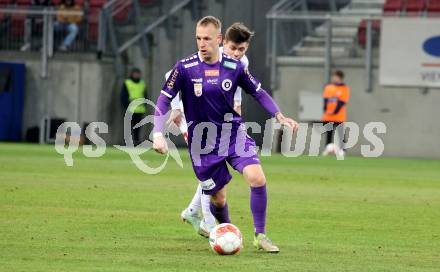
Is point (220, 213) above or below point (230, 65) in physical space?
below

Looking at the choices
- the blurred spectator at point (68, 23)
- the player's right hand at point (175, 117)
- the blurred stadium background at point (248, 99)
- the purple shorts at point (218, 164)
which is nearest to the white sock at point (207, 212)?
the purple shorts at point (218, 164)

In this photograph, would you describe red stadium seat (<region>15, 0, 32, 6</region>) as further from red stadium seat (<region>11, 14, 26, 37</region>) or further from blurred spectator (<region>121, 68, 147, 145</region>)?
blurred spectator (<region>121, 68, 147, 145</region>)

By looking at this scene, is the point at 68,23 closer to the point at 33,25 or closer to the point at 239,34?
the point at 33,25

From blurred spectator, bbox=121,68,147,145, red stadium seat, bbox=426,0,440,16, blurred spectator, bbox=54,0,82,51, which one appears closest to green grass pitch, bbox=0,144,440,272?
red stadium seat, bbox=426,0,440,16

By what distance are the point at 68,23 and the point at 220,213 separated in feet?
66.4

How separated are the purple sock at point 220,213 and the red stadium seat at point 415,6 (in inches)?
764

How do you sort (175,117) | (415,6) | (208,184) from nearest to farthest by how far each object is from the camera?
(208,184) < (175,117) < (415,6)

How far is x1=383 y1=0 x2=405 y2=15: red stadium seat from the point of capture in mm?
30656

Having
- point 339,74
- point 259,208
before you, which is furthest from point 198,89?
point 339,74

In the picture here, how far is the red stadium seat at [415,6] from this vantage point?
30188 mm

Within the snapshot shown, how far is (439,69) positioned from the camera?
95.0 feet

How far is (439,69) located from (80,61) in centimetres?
864

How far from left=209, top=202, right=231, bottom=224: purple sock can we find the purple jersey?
26.7 inches

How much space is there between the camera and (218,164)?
1112 centimetres
